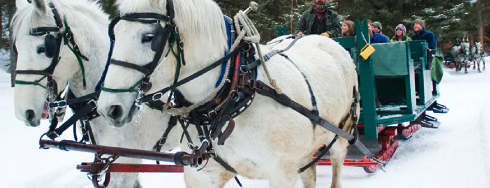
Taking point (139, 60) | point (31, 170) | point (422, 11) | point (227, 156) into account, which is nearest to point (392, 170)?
point (227, 156)

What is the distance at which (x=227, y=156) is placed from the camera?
270 cm

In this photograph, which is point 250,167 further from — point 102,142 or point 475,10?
point 475,10

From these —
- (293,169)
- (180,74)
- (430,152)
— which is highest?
(180,74)

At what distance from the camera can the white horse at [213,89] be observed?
2.17m

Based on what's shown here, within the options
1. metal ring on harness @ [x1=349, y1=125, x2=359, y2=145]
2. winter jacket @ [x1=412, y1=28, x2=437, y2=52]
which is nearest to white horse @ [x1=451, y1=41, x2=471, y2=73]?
winter jacket @ [x1=412, y1=28, x2=437, y2=52]

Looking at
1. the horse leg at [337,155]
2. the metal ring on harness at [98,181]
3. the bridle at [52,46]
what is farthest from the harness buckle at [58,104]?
the horse leg at [337,155]

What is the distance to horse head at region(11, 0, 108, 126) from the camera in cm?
291

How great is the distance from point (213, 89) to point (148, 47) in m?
0.52

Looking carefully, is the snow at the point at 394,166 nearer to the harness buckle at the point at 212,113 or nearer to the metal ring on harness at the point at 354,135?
the metal ring on harness at the point at 354,135

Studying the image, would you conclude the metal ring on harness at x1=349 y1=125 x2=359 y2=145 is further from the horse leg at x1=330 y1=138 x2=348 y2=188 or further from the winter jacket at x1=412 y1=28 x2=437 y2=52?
the winter jacket at x1=412 y1=28 x2=437 y2=52

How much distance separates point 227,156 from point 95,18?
1778 millimetres

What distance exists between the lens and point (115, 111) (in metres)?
2.15

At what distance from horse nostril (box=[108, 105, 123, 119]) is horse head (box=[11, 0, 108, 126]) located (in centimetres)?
108

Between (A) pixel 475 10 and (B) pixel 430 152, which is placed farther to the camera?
(A) pixel 475 10
